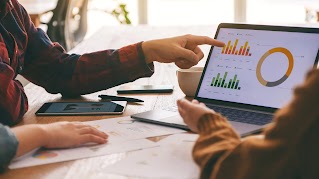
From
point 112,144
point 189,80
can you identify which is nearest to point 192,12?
point 189,80

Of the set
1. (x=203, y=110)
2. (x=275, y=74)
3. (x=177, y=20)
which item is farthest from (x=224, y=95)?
(x=177, y=20)

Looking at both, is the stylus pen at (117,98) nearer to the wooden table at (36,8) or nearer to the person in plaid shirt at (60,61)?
the person in plaid shirt at (60,61)

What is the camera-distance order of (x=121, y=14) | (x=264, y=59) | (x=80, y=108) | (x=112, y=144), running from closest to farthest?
1. (x=112, y=144)
2. (x=264, y=59)
3. (x=80, y=108)
4. (x=121, y=14)

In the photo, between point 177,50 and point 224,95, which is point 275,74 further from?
point 177,50

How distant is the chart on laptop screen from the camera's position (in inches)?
49.8

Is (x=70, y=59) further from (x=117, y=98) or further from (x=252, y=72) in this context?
(x=252, y=72)

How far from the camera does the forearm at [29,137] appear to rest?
1.03m

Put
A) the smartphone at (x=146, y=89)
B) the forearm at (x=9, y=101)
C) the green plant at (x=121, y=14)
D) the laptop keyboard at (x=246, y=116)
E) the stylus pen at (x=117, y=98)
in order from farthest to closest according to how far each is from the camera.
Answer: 1. the green plant at (x=121, y=14)
2. the smartphone at (x=146, y=89)
3. the stylus pen at (x=117, y=98)
4. the forearm at (x=9, y=101)
5. the laptop keyboard at (x=246, y=116)

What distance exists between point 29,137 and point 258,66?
1.76 feet

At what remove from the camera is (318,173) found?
73cm

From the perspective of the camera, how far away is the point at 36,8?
4723 mm

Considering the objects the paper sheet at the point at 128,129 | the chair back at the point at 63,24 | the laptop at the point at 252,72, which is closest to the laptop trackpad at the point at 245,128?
the laptop at the point at 252,72

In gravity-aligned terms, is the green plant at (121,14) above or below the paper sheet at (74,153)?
below

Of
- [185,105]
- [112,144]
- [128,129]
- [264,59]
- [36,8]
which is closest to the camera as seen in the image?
[185,105]
